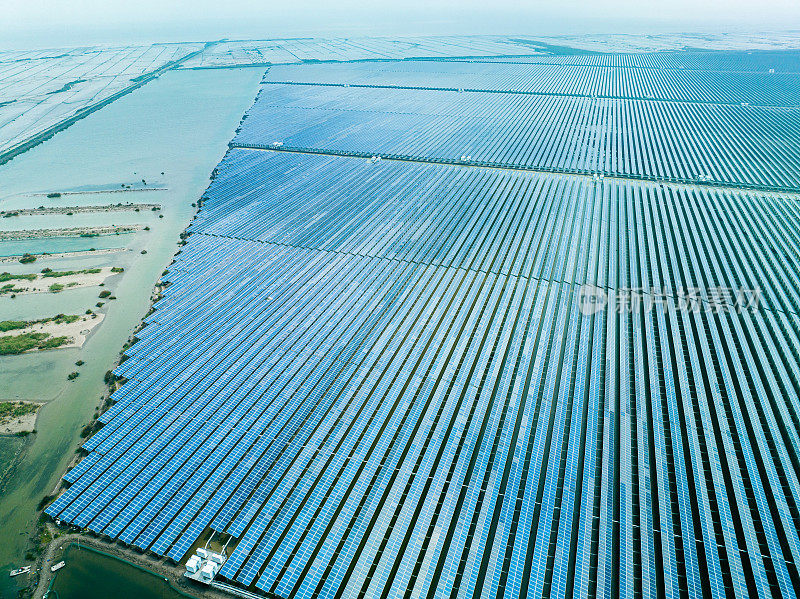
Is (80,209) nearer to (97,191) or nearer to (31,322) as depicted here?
(97,191)

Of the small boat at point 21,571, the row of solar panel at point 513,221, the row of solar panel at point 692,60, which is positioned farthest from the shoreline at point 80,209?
the row of solar panel at point 692,60

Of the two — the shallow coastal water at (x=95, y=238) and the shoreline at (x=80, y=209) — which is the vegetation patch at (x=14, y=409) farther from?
the shoreline at (x=80, y=209)

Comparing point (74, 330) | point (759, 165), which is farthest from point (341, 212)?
point (759, 165)

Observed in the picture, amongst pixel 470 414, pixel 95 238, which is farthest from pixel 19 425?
pixel 470 414

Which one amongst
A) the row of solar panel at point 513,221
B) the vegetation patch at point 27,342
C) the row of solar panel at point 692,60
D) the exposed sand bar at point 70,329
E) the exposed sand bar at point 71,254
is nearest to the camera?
the vegetation patch at point 27,342

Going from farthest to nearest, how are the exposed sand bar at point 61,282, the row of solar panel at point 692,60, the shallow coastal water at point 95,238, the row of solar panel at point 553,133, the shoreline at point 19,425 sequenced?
the row of solar panel at point 692,60 → the row of solar panel at point 553,133 → the exposed sand bar at point 61,282 → the shoreline at point 19,425 → the shallow coastal water at point 95,238

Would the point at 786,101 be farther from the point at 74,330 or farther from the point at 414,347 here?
the point at 74,330

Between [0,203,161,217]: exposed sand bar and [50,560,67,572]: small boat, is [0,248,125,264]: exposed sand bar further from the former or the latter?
[50,560,67,572]: small boat

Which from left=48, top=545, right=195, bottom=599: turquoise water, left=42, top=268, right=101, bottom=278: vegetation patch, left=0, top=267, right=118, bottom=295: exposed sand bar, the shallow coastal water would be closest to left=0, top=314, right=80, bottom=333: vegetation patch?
the shallow coastal water
